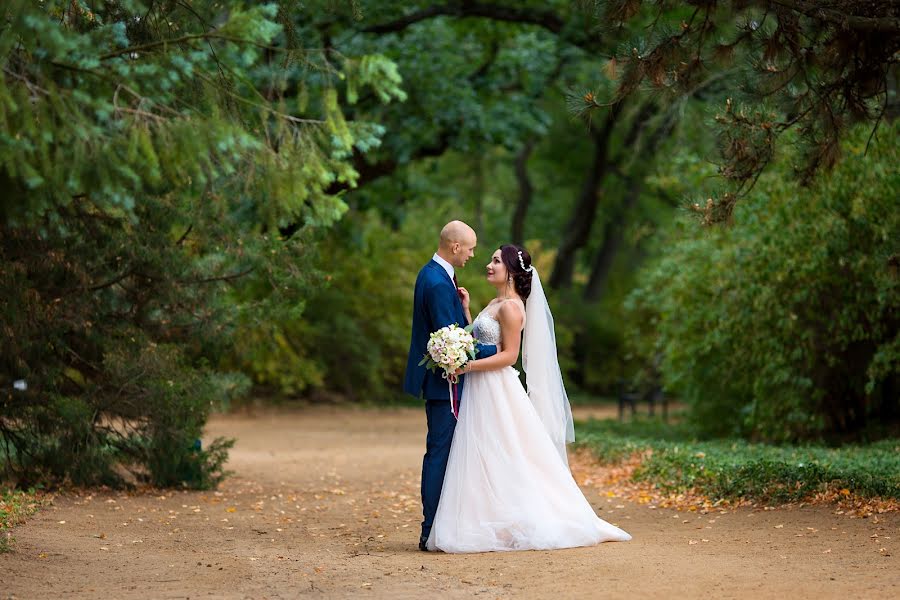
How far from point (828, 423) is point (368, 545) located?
947cm

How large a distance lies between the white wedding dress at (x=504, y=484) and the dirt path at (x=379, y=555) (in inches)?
7.7

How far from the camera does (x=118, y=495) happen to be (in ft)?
36.1

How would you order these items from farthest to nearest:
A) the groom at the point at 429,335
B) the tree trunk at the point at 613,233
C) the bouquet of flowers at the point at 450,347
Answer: the tree trunk at the point at 613,233 → the groom at the point at 429,335 → the bouquet of flowers at the point at 450,347

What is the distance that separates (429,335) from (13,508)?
3803 mm

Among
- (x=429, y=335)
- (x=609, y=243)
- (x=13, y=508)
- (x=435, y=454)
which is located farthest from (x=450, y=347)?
(x=609, y=243)

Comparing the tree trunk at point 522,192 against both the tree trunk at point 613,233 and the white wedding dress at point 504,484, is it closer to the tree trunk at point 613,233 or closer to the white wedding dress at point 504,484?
the tree trunk at point 613,233

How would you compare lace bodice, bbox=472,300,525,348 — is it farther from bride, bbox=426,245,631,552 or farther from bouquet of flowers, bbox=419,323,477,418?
bouquet of flowers, bbox=419,323,477,418

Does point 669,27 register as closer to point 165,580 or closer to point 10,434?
point 165,580

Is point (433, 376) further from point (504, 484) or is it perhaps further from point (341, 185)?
point (341, 185)

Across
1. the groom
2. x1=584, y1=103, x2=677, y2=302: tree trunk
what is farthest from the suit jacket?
x1=584, y1=103, x2=677, y2=302: tree trunk

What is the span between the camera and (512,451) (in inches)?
310

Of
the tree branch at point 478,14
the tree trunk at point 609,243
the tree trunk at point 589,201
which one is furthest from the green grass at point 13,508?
the tree trunk at point 609,243

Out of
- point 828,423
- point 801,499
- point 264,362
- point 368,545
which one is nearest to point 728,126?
point 801,499

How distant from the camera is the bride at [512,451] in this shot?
766cm
